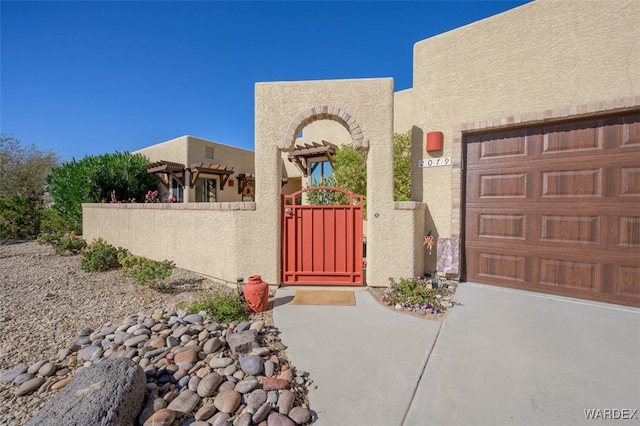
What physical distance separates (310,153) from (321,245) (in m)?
6.42

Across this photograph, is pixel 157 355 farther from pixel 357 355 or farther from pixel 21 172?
pixel 21 172

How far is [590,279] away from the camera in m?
4.55

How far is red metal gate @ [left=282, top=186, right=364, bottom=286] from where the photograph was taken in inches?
216

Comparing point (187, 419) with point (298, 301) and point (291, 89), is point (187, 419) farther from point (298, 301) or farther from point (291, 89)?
point (291, 89)

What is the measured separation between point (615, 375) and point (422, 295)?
7.44 feet

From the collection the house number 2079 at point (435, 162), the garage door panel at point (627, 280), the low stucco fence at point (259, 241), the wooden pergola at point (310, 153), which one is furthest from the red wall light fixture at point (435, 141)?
the wooden pergola at point (310, 153)

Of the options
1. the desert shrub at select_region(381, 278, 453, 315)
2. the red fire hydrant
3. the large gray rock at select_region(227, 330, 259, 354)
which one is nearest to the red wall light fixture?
the desert shrub at select_region(381, 278, 453, 315)

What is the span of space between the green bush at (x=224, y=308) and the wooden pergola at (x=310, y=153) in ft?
23.3

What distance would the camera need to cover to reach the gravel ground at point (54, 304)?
309cm

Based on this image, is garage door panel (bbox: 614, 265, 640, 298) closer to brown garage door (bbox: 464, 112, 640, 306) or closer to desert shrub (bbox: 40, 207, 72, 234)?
brown garage door (bbox: 464, 112, 640, 306)

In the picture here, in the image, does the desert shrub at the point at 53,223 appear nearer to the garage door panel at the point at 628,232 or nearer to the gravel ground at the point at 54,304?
the gravel ground at the point at 54,304

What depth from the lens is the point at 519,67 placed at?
16.2ft

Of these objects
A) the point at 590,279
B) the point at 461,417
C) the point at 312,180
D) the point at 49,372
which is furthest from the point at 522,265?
the point at 312,180

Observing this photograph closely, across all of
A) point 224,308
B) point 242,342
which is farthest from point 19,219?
point 242,342
